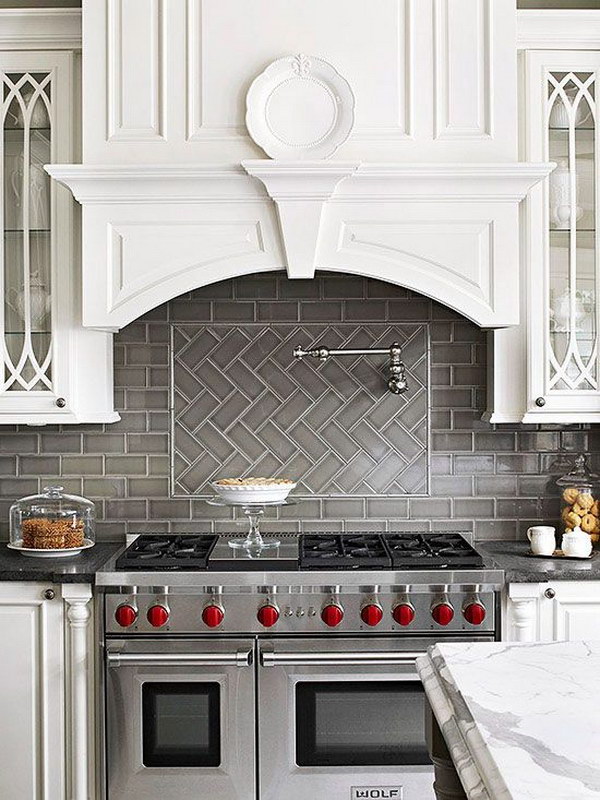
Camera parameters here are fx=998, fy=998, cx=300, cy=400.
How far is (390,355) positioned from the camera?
3.53 meters

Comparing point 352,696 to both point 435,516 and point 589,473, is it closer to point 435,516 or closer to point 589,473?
point 435,516

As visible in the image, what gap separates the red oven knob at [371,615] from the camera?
9.64ft

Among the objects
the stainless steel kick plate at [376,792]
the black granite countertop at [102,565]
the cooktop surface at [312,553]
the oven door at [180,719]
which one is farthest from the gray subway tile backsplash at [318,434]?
the stainless steel kick plate at [376,792]

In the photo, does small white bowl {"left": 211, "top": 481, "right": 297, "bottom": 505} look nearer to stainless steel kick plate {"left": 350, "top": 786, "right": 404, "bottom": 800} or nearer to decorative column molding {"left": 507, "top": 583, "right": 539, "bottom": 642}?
decorative column molding {"left": 507, "top": 583, "right": 539, "bottom": 642}

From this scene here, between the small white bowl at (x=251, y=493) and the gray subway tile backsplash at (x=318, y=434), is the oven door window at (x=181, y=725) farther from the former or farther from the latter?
the gray subway tile backsplash at (x=318, y=434)

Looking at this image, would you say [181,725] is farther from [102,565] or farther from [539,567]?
[539,567]

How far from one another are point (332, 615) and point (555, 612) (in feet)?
2.23

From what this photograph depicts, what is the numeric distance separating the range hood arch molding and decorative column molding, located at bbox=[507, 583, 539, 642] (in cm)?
82

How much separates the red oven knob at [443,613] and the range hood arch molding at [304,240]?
2.90ft

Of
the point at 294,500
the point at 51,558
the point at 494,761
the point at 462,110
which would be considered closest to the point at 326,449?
the point at 294,500

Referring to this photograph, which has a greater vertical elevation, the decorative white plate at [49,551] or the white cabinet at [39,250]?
the white cabinet at [39,250]

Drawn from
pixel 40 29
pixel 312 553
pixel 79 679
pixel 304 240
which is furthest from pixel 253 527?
pixel 40 29

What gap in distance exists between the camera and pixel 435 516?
11.7ft

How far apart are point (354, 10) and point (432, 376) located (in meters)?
1.26
